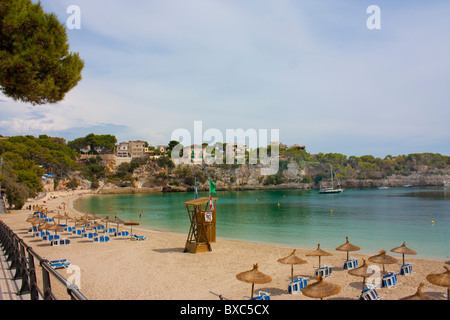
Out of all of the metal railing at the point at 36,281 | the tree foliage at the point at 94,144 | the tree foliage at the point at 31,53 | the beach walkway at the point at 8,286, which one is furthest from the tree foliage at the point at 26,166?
the metal railing at the point at 36,281

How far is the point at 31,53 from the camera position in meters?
8.79

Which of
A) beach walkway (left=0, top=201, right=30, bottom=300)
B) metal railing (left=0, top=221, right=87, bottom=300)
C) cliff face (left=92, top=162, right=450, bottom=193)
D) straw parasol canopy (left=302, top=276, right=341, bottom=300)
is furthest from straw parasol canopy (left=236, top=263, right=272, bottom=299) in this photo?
cliff face (left=92, top=162, right=450, bottom=193)

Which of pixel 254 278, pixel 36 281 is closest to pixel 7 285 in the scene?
pixel 36 281

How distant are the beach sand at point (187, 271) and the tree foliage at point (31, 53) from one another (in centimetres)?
610

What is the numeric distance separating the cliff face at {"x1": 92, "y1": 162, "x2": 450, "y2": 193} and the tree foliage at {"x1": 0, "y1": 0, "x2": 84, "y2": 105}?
283ft

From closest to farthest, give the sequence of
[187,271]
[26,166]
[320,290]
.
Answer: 1. [320,290]
2. [187,271]
3. [26,166]

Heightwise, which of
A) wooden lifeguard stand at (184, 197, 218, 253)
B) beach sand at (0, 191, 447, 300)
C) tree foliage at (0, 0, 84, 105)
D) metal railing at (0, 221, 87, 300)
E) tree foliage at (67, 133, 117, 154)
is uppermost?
tree foliage at (67, 133, 117, 154)

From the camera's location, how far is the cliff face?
339 feet

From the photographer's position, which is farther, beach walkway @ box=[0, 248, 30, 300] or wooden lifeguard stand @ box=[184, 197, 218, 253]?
wooden lifeguard stand @ box=[184, 197, 218, 253]

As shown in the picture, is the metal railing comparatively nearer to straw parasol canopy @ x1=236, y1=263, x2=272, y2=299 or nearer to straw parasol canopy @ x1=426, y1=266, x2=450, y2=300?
straw parasol canopy @ x1=236, y1=263, x2=272, y2=299

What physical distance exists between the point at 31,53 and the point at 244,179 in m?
106

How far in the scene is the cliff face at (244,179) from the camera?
4070 inches

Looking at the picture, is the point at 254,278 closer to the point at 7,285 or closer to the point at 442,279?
the point at 442,279
